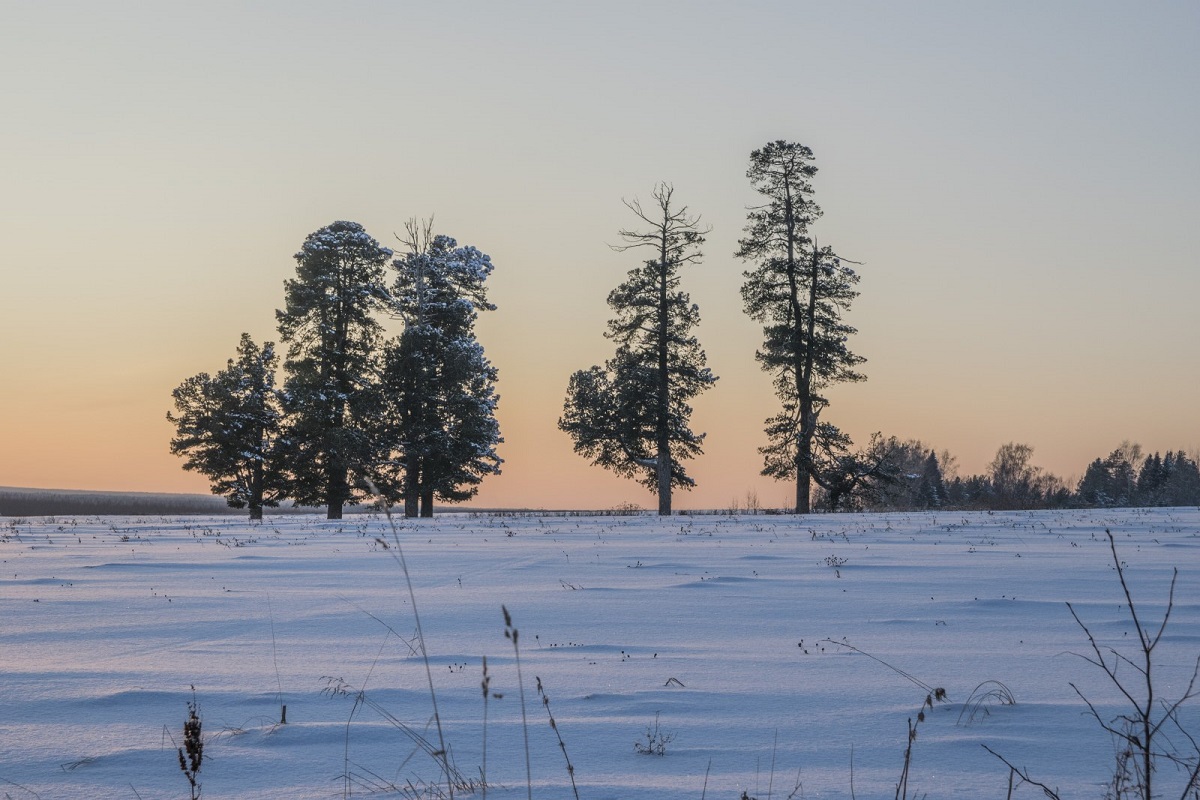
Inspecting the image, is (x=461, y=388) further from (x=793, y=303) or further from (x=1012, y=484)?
(x=1012, y=484)

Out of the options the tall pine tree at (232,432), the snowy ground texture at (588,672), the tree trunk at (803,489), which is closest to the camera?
the snowy ground texture at (588,672)

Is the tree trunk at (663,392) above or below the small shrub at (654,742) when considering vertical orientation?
above

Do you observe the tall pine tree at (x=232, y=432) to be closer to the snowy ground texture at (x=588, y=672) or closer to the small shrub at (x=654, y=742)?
the snowy ground texture at (x=588, y=672)

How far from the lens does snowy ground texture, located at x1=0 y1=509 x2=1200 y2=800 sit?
3305mm

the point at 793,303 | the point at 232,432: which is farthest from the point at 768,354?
the point at 232,432

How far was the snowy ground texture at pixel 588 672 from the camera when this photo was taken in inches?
130

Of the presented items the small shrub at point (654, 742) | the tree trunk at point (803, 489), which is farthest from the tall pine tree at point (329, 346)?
the small shrub at point (654, 742)

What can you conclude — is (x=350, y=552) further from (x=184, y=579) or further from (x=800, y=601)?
(x=800, y=601)

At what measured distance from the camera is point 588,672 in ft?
16.2

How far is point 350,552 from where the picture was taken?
13344mm

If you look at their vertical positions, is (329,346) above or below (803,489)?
above

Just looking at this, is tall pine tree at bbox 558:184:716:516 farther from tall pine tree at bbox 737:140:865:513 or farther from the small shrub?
the small shrub

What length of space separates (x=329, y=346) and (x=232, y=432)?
709cm

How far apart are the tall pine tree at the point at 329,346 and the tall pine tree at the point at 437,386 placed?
1523mm
